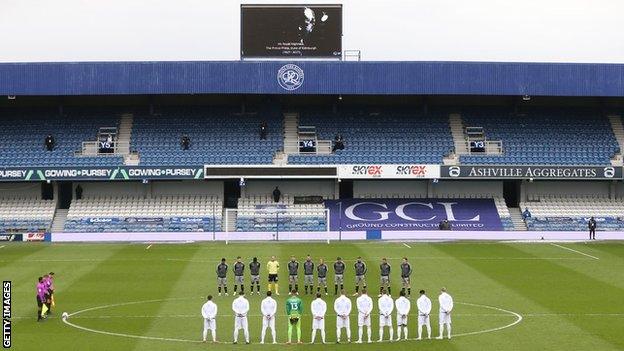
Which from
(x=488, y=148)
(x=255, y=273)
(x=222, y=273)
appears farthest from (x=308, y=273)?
(x=488, y=148)

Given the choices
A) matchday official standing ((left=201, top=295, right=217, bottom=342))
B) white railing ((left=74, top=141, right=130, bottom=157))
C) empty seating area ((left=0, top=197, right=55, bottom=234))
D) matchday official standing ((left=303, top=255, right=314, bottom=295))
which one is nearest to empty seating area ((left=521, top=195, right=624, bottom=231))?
white railing ((left=74, top=141, right=130, bottom=157))

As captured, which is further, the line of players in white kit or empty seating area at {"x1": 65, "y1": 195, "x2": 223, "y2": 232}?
empty seating area at {"x1": 65, "y1": 195, "x2": 223, "y2": 232}

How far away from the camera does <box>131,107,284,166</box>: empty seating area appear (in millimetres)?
61656

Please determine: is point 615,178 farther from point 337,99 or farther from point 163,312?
point 163,312

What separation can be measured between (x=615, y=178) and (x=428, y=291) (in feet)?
101

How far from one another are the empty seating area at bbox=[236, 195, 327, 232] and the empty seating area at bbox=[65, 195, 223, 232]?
70.3 inches

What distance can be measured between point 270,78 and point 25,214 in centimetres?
1904

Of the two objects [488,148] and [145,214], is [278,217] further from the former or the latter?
[488,148]

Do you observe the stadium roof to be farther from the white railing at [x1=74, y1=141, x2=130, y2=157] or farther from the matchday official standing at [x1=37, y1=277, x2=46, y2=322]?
the matchday official standing at [x1=37, y1=277, x2=46, y2=322]

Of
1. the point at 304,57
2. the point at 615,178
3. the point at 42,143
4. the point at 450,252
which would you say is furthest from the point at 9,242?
the point at 615,178

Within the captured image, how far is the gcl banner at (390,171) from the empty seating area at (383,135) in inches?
40.5

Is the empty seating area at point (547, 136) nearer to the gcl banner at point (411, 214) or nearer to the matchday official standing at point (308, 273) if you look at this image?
the gcl banner at point (411, 214)

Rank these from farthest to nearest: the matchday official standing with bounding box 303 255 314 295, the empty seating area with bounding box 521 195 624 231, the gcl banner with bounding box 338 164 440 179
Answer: the gcl banner with bounding box 338 164 440 179 → the empty seating area with bounding box 521 195 624 231 → the matchday official standing with bounding box 303 255 314 295

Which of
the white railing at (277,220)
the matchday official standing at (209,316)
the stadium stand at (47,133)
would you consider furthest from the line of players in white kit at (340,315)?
the stadium stand at (47,133)
